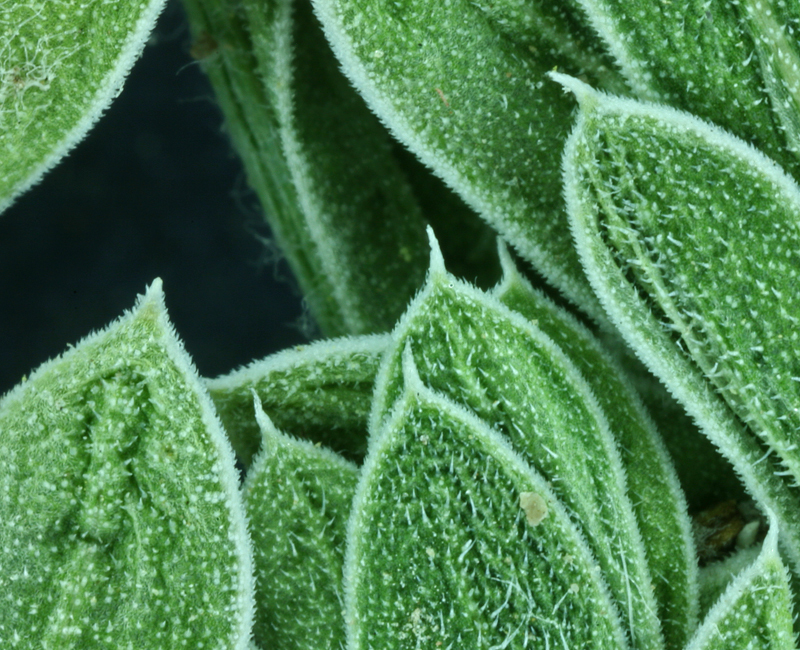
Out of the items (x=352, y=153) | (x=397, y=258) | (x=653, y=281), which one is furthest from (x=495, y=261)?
(x=653, y=281)

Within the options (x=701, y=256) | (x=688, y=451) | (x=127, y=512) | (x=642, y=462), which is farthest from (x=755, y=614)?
(x=127, y=512)

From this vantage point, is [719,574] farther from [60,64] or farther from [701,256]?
[60,64]

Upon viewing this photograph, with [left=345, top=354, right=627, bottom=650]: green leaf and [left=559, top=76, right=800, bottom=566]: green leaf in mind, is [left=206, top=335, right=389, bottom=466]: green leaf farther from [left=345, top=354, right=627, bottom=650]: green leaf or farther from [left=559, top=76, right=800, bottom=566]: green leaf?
[left=559, top=76, right=800, bottom=566]: green leaf

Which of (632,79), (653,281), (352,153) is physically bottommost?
(653,281)

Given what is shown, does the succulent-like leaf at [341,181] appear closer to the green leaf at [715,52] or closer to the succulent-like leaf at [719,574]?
the green leaf at [715,52]

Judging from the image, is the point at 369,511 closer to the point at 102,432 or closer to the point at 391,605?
the point at 391,605

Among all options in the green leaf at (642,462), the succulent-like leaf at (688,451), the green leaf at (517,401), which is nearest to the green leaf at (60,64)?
the green leaf at (517,401)
